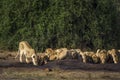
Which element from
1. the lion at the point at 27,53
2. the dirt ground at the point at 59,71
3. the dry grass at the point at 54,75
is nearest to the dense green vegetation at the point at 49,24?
the lion at the point at 27,53

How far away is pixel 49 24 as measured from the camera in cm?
2369

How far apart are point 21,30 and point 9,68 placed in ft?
24.6

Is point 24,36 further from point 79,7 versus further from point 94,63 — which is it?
point 94,63

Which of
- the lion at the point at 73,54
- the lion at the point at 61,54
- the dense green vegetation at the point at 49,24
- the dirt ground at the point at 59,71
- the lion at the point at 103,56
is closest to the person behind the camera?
the dirt ground at the point at 59,71

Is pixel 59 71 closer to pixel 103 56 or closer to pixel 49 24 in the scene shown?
pixel 103 56

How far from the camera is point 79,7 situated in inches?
956

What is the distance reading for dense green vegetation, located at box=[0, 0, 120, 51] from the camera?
77.7 ft

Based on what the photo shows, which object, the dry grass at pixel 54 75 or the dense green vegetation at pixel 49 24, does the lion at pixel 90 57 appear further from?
the dry grass at pixel 54 75

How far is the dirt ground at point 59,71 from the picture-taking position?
14976 mm

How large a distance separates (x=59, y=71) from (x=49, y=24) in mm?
7797

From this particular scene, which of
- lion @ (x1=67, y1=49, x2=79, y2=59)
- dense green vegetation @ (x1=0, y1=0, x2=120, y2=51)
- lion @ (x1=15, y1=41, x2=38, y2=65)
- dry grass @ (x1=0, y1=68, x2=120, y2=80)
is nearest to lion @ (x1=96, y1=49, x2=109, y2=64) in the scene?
lion @ (x1=67, y1=49, x2=79, y2=59)

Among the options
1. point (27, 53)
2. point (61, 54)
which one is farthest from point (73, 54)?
point (27, 53)

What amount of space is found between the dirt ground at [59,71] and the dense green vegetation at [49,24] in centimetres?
496

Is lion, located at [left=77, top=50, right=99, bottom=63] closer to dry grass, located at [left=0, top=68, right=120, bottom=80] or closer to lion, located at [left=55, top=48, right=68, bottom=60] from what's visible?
lion, located at [left=55, top=48, right=68, bottom=60]
